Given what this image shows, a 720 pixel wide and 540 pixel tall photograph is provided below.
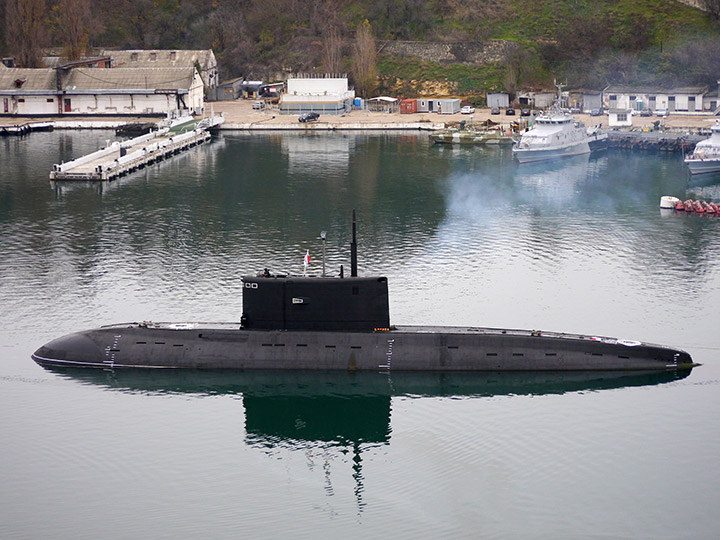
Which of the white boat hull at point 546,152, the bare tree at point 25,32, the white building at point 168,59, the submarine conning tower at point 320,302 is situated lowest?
the submarine conning tower at point 320,302

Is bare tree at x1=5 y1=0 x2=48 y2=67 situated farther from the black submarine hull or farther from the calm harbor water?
the black submarine hull

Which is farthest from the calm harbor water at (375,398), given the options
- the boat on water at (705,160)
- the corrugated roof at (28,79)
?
the corrugated roof at (28,79)

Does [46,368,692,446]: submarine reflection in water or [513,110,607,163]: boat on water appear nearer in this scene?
[46,368,692,446]: submarine reflection in water

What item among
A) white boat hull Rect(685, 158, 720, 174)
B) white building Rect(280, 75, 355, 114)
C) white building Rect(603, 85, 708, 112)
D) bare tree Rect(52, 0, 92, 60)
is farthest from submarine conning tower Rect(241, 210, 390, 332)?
bare tree Rect(52, 0, 92, 60)

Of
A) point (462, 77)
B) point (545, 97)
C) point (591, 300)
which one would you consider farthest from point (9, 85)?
point (591, 300)

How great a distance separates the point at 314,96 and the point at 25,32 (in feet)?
128

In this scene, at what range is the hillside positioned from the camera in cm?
12569

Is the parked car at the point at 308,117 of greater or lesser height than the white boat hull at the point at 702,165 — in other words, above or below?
above

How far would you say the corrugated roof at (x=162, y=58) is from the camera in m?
132

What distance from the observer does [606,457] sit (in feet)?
119

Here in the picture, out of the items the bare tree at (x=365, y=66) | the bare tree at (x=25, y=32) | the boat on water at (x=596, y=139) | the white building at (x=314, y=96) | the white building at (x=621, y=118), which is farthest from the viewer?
the bare tree at (x=25, y=32)

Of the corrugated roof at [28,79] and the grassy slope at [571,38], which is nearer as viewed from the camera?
the corrugated roof at [28,79]

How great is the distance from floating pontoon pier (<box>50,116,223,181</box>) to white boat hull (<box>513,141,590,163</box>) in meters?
33.2

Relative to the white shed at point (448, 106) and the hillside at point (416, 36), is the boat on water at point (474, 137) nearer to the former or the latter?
the white shed at point (448, 106)
